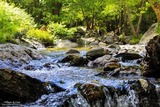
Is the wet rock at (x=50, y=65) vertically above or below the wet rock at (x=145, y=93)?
below

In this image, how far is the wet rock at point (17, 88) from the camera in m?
8.03

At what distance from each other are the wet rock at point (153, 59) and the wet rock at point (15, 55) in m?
5.66

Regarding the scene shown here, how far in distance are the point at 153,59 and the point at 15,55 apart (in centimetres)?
659

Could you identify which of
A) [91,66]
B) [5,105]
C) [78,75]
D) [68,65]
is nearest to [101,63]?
[91,66]

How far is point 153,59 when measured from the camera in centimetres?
1112

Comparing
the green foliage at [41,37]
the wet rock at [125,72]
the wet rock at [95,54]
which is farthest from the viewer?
the green foliage at [41,37]

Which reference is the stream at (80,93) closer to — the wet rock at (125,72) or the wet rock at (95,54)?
the wet rock at (125,72)

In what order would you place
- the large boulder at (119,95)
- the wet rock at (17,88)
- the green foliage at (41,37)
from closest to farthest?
the wet rock at (17,88) → the large boulder at (119,95) → the green foliage at (41,37)

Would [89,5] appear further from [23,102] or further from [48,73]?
[23,102]

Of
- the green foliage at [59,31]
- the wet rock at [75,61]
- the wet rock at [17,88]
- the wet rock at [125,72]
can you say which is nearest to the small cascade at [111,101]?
the wet rock at [17,88]

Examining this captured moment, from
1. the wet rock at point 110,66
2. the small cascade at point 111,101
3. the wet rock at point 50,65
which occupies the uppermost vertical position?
the small cascade at point 111,101

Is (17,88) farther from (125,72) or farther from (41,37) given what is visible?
(41,37)

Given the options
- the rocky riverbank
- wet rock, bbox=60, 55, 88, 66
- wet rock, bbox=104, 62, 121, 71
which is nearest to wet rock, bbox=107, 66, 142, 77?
the rocky riverbank

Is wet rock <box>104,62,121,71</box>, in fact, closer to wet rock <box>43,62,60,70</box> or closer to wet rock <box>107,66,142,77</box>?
wet rock <box>107,66,142,77</box>
